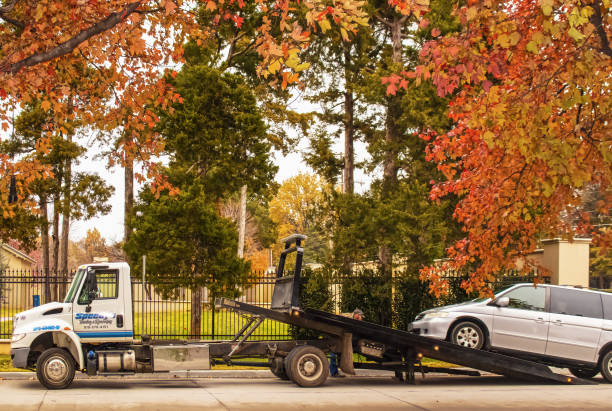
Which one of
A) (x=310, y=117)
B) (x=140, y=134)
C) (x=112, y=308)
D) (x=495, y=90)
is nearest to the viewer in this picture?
(x=495, y=90)

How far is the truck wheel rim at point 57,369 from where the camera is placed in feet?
41.6

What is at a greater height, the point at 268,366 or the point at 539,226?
the point at 539,226

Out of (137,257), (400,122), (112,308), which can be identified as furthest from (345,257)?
(112,308)

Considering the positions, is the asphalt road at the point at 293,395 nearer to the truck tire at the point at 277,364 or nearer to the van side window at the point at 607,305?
the truck tire at the point at 277,364

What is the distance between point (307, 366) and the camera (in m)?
13.6

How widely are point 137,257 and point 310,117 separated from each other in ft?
35.8

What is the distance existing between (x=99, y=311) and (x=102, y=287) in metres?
0.47

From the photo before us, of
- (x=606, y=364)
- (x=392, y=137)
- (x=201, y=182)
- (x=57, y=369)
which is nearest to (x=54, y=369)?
(x=57, y=369)

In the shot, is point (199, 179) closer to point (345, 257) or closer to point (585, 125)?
point (345, 257)

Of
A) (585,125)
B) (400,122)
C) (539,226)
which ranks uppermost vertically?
(400,122)

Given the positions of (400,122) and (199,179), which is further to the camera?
(400,122)

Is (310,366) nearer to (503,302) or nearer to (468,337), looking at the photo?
(468,337)

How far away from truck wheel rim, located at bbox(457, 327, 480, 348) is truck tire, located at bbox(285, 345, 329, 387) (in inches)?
125

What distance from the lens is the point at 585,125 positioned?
9.34 metres
